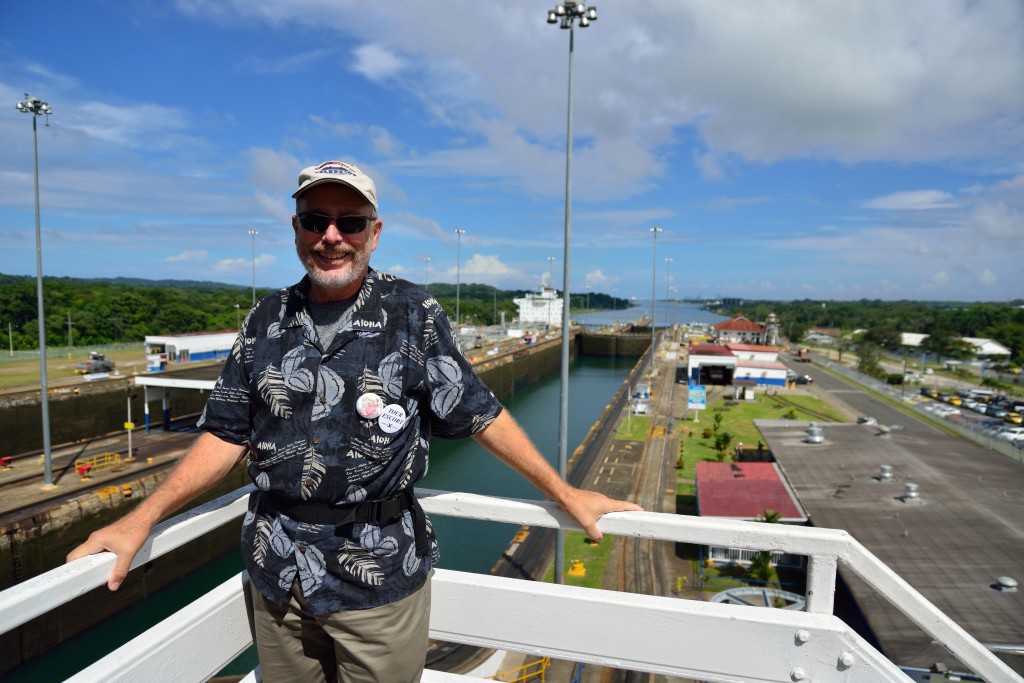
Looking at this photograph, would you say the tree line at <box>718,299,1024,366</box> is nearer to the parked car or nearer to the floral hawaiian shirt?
the parked car

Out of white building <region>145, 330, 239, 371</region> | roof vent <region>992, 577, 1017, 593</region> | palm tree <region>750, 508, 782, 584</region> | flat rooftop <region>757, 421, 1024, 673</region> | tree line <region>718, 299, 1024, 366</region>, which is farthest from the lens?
tree line <region>718, 299, 1024, 366</region>

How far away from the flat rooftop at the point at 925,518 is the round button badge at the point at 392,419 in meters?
7.87

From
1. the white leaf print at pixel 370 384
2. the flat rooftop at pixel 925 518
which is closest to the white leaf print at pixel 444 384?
the white leaf print at pixel 370 384

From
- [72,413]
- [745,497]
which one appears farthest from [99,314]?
[745,497]

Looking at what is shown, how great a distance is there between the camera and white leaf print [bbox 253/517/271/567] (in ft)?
4.33

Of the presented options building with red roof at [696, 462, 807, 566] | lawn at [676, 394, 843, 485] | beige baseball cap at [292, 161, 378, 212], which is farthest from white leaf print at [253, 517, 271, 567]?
lawn at [676, 394, 843, 485]

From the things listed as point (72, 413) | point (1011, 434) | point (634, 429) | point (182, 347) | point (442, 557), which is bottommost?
point (442, 557)

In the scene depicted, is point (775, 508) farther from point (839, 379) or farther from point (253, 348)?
point (839, 379)

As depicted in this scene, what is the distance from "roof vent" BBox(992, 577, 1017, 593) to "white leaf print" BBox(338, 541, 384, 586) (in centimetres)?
961

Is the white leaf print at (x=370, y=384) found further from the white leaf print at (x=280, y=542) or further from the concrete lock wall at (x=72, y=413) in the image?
the concrete lock wall at (x=72, y=413)

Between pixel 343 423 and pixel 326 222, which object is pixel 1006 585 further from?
pixel 326 222

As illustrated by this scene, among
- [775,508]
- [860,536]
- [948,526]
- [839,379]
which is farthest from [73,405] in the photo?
[839,379]

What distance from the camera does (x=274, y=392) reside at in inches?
52.1

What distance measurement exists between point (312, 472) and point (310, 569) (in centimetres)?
21
